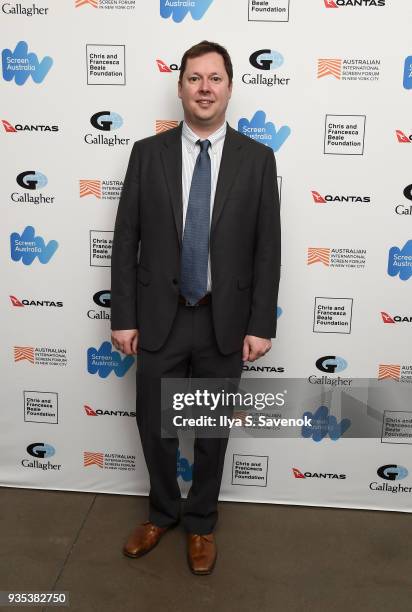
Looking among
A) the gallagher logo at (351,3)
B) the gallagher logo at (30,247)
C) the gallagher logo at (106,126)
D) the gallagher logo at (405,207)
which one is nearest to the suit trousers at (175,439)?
the gallagher logo at (30,247)

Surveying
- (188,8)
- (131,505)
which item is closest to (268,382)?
(131,505)

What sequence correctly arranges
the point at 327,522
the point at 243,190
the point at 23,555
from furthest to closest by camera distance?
the point at 327,522
the point at 23,555
the point at 243,190

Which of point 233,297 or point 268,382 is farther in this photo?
point 268,382

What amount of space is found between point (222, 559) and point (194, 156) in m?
1.55

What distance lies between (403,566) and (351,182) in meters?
1.53

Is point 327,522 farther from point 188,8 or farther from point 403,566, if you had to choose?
point 188,8

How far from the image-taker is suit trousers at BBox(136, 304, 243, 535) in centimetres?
236

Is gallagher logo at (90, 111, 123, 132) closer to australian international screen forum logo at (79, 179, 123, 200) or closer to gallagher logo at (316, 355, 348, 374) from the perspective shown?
australian international screen forum logo at (79, 179, 123, 200)

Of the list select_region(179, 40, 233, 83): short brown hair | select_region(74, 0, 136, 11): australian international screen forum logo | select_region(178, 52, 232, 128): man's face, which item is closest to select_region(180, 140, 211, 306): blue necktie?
select_region(178, 52, 232, 128): man's face

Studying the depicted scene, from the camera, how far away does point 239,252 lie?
231cm

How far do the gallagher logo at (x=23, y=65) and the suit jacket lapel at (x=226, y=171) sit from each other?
0.84 metres

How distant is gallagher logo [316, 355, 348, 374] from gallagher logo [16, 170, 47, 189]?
141cm

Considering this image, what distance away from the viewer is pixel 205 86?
86.2 inches

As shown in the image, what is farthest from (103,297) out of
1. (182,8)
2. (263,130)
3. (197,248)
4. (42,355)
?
(182,8)
